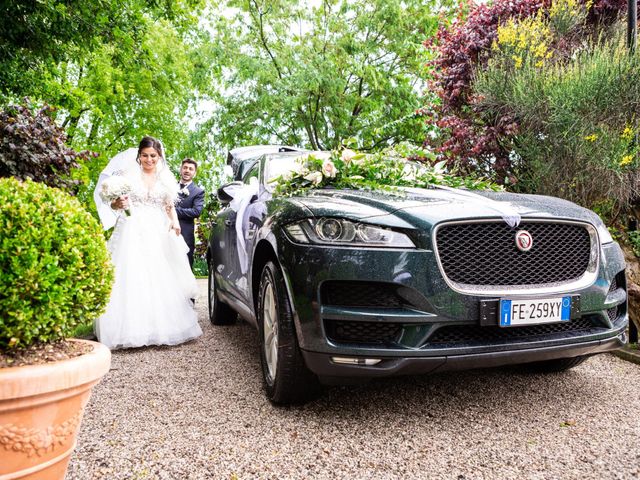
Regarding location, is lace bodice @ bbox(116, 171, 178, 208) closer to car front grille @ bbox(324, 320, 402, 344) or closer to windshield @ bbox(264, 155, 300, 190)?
windshield @ bbox(264, 155, 300, 190)

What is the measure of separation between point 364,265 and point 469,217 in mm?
592

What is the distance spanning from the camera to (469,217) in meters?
2.66

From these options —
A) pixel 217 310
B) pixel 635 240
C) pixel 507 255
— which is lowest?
pixel 217 310

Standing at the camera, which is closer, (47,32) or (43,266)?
(43,266)

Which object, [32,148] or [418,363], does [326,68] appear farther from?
[418,363]

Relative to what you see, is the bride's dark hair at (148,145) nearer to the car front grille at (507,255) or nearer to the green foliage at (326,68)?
the car front grille at (507,255)

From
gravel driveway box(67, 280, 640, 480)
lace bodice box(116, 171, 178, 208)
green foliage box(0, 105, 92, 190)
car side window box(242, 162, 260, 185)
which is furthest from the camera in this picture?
green foliage box(0, 105, 92, 190)

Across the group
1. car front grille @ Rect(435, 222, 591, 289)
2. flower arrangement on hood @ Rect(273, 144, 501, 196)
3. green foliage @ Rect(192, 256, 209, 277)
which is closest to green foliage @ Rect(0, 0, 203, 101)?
flower arrangement on hood @ Rect(273, 144, 501, 196)

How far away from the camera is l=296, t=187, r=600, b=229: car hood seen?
2654mm

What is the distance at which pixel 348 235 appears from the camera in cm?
263

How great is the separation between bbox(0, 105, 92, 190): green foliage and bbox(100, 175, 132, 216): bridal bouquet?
90 centimetres

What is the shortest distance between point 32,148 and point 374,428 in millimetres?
4690

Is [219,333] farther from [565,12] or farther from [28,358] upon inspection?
[565,12]

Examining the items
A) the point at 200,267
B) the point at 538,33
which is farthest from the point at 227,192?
the point at 200,267
